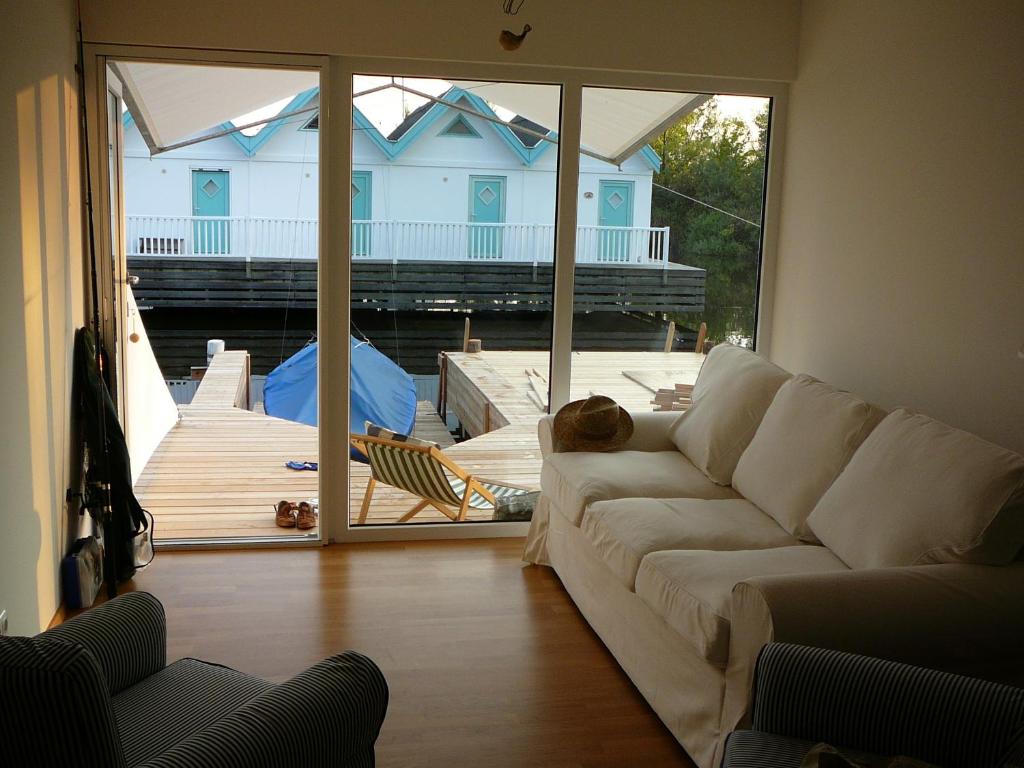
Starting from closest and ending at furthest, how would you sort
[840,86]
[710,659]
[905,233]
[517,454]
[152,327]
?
[710,659] < [905,233] < [840,86] < [152,327] < [517,454]

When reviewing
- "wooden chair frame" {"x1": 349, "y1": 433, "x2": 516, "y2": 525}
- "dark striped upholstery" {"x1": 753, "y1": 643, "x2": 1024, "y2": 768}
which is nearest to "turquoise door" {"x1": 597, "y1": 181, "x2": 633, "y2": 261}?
"wooden chair frame" {"x1": 349, "y1": 433, "x2": 516, "y2": 525}

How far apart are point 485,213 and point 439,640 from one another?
1959mm

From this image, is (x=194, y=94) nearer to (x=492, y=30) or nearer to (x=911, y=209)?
(x=492, y=30)

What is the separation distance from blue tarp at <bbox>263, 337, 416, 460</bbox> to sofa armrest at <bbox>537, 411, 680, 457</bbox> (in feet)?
2.26

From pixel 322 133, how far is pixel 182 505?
1847mm

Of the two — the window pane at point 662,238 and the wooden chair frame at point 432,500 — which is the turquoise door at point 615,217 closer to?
the window pane at point 662,238

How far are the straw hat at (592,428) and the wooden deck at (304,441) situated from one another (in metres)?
0.54

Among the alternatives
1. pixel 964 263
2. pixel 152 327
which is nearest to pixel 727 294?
pixel 964 263

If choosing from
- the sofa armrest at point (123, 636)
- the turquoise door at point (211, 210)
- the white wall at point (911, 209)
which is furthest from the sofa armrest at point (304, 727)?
the turquoise door at point (211, 210)

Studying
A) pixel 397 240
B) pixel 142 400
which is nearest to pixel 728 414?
pixel 397 240

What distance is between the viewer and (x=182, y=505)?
185 inches

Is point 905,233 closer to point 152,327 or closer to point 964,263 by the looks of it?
point 964,263

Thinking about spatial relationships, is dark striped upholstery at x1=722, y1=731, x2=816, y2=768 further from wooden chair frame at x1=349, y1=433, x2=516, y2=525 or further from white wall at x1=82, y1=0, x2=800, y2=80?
white wall at x1=82, y1=0, x2=800, y2=80

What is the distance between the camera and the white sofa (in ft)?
7.98
